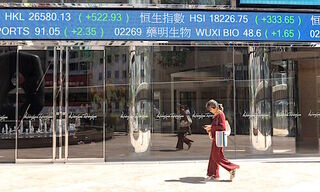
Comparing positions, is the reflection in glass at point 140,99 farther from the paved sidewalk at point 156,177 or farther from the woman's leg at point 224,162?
the woman's leg at point 224,162

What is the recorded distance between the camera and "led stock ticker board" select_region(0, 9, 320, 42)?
1141cm

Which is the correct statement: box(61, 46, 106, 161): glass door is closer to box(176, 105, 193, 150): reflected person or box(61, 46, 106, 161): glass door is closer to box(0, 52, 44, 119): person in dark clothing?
box(0, 52, 44, 119): person in dark clothing

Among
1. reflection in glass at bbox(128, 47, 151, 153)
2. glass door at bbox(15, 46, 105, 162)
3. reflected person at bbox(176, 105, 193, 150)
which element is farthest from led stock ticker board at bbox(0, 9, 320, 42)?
reflected person at bbox(176, 105, 193, 150)

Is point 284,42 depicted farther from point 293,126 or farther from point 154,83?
point 154,83

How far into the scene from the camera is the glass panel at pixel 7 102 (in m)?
11.6

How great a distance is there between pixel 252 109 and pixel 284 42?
8.01ft

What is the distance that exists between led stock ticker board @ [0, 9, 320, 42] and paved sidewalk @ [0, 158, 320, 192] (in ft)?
Answer: 13.0

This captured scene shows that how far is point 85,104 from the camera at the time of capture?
11719 mm

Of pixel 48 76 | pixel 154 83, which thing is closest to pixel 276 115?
pixel 154 83

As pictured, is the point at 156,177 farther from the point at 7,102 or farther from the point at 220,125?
the point at 7,102

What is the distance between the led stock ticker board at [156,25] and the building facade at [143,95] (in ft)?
0.68

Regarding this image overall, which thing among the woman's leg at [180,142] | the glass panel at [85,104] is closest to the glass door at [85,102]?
the glass panel at [85,104]

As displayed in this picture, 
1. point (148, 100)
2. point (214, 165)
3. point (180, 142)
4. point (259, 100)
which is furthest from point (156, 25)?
point (214, 165)

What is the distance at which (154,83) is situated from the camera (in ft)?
39.5
